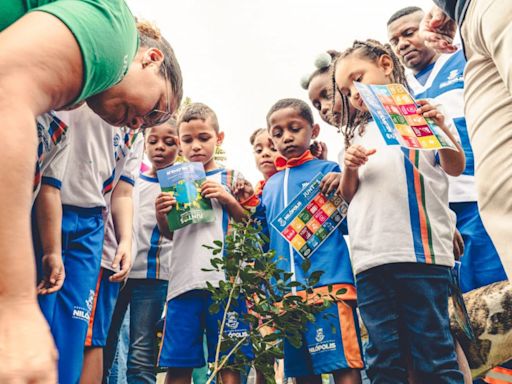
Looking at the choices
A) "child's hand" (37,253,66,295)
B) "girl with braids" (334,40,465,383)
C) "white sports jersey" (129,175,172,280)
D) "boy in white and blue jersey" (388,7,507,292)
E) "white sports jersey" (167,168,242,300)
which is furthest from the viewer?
"white sports jersey" (129,175,172,280)

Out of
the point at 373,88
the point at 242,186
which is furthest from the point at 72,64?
the point at 242,186

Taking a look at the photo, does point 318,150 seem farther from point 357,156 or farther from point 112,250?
point 112,250

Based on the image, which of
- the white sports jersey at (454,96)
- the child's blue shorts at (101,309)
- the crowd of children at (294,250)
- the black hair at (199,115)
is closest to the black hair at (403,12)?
the crowd of children at (294,250)

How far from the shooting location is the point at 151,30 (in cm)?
169

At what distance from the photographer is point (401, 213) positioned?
1938 millimetres

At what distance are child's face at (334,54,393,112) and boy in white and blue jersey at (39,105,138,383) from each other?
1086 millimetres

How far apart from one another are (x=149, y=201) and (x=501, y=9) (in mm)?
2525

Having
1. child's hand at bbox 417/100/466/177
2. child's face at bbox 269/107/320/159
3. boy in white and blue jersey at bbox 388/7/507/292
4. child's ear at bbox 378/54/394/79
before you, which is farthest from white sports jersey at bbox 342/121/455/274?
child's face at bbox 269/107/320/159

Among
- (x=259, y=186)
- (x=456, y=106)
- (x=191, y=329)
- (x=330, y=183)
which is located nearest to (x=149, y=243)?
(x=191, y=329)

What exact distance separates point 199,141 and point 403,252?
5.27 feet

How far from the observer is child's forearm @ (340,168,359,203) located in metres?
2.10

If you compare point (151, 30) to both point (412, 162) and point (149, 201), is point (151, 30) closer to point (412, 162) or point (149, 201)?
point (412, 162)

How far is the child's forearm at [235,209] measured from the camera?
2.61 metres

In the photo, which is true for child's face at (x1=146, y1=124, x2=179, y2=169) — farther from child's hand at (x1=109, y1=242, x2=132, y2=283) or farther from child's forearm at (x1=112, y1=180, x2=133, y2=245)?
child's hand at (x1=109, y1=242, x2=132, y2=283)
